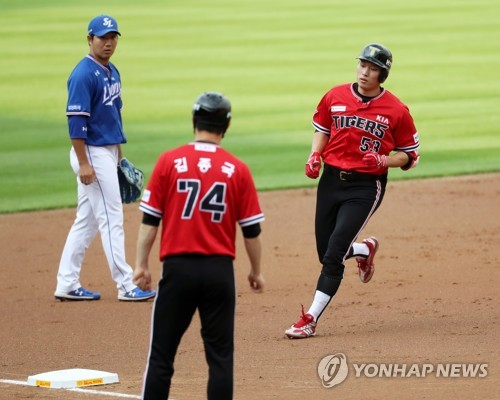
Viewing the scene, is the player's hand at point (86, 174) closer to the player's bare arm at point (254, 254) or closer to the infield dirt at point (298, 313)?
the infield dirt at point (298, 313)

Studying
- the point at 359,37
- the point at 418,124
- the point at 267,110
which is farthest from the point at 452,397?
the point at 359,37

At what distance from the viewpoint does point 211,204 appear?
17.1 feet

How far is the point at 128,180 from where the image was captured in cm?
899

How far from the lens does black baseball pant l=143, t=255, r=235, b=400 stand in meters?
5.23

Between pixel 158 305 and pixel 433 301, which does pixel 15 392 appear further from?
pixel 433 301

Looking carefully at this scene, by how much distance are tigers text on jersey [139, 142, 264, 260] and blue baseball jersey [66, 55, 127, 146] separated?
3.30 m

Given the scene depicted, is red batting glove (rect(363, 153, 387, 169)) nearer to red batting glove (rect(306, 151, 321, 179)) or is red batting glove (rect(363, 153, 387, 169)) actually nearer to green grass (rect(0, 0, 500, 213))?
red batting glove (rect(306, 151, 321, 179))

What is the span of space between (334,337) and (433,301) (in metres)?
1.37

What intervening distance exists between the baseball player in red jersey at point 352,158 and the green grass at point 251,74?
587 centimetres

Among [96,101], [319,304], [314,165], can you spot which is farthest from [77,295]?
[314,165]

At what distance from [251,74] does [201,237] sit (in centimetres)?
1851

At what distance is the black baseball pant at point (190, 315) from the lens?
5.23 meters

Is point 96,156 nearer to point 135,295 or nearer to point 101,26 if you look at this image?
point 101,26

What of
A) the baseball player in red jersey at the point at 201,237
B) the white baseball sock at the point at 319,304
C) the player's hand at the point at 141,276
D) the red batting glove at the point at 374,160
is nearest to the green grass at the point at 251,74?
the white baseball sock at the point at 319,304
